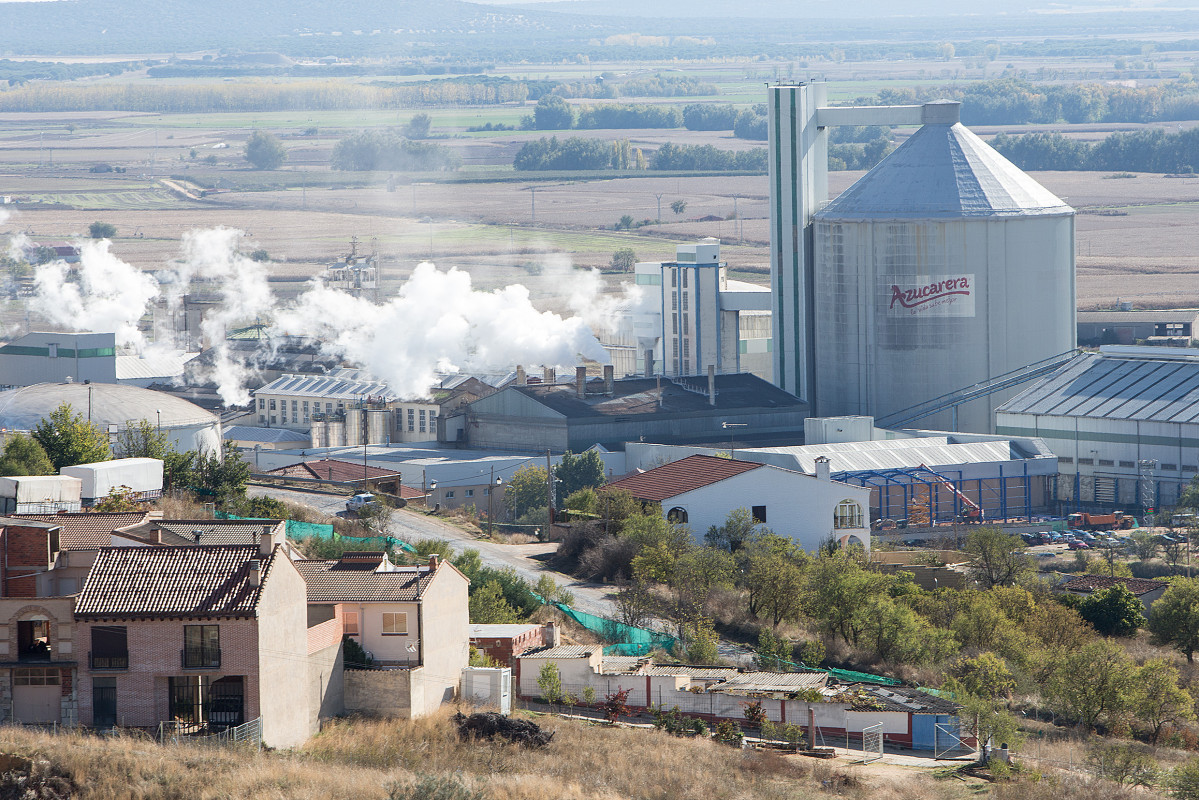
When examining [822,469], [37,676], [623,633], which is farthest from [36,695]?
[822,469]

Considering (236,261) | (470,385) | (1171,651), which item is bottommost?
(1171,651)

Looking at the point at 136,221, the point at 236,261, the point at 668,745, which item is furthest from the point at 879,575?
the point at 136,221

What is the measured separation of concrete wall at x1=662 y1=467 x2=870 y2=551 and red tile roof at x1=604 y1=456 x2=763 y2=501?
0.33 m

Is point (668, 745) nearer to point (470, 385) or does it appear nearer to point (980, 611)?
point (980, 611)

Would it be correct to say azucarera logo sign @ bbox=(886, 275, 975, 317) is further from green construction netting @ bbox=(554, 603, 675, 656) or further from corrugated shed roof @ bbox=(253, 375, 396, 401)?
green construction netting @ bbox=(554, 603, 675, 656)

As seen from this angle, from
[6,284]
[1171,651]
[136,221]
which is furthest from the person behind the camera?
[136,221]

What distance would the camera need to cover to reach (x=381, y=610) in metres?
32.8

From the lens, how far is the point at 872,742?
33438 mm

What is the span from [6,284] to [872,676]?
125371mm

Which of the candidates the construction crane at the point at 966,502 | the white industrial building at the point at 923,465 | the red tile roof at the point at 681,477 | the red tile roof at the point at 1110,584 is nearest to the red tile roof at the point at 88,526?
the red tile roof at the point at 681,477

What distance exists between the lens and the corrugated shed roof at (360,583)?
107ft

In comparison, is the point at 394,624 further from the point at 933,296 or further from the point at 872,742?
the point at 933,296

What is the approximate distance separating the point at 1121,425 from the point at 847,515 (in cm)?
1607

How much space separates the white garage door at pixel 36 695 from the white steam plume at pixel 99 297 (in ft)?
301
